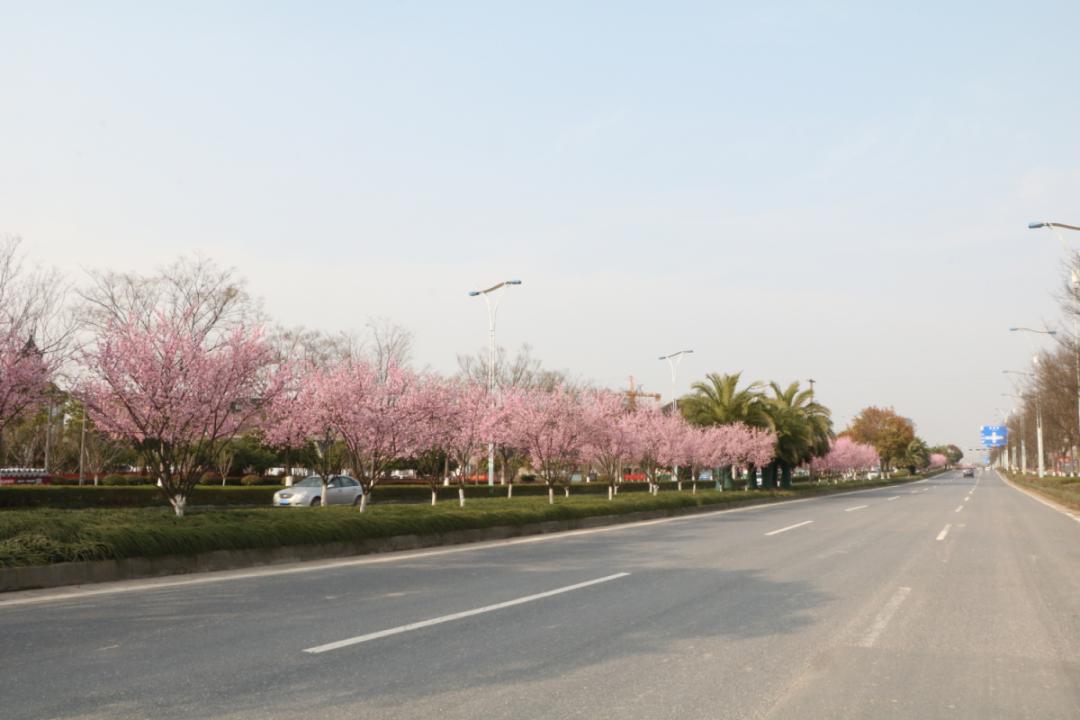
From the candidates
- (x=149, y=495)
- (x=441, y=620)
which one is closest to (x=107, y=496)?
(x=149, y=495)

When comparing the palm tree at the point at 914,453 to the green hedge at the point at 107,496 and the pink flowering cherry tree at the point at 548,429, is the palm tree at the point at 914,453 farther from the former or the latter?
the green hedge at the point at 107,496

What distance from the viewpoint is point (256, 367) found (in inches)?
641

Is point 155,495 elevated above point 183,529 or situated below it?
below

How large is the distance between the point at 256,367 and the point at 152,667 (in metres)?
11.2

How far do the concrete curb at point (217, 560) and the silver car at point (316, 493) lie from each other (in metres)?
13.7

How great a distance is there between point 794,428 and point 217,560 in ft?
141

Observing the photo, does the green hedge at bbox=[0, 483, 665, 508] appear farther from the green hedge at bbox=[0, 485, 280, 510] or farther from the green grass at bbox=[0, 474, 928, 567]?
the green grass at bbox=[0, 474, 928, 567]

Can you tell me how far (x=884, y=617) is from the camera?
8172mm

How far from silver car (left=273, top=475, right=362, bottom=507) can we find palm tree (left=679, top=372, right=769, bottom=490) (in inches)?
841

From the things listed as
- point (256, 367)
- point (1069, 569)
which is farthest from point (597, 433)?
point (1069, 569)

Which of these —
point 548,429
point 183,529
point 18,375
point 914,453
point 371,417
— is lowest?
point 914,453

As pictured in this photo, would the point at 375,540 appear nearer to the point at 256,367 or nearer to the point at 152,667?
the point at 256,367

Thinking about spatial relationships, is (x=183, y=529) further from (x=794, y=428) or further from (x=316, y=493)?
(x=794, y=428)

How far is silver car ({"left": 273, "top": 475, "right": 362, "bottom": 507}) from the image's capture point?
98.4 feet
